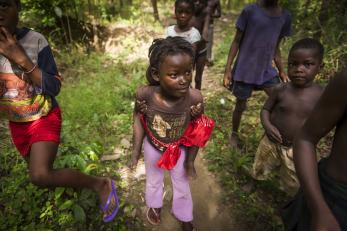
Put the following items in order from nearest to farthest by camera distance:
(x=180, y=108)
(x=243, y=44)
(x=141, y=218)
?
(x=180, y=108), (x=141, y=218), (x=243, y=44)

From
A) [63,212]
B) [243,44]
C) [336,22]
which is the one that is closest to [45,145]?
[63,212]

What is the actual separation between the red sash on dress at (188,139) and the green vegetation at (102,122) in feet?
3.01

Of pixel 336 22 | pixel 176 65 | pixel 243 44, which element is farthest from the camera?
pixel 336 22

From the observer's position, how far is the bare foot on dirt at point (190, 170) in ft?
7.35

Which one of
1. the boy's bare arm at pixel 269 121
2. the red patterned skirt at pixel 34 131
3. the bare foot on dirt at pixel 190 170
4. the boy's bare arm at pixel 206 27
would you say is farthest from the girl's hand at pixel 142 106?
the boy's bare arm at pixel 206 27

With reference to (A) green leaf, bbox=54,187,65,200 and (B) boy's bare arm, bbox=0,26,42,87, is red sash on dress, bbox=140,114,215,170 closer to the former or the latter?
(B) boy's bare arm, bbox=0,26,42,87

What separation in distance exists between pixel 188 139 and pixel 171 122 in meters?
0.19

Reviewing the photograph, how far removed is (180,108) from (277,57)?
1.64 m

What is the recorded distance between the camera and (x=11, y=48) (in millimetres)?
1823

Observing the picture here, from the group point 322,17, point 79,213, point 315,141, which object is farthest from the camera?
point 322,17

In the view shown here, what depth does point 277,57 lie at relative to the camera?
10.3 ft

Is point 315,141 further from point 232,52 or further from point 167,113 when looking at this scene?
point 232,52

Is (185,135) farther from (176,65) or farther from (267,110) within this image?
(267,110)

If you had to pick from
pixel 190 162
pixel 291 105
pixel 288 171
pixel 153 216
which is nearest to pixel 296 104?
pixel 291 105
